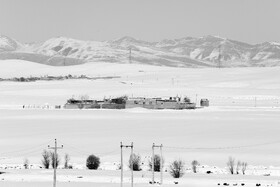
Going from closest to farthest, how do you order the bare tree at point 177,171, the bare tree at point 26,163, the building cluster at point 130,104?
1. the bare tree at point 177,171
2. the bare tree at point 26,163
3. the building cluster at point 130,104

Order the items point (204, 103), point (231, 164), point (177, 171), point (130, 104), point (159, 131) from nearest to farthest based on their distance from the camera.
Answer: point (177, 171), point (231, 164), point (159, 131), point (204, 103), point (130, 104)

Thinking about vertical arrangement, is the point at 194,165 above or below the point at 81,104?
below

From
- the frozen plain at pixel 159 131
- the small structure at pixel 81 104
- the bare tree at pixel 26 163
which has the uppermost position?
the small structure at pixel 81 104

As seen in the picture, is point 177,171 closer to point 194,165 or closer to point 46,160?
point 194,165

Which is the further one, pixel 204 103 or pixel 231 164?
pixel 204 103

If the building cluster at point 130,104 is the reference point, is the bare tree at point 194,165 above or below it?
below

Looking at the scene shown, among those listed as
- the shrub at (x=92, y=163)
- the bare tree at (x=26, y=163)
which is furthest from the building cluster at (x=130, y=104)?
the shrub at (x=92, y=163)

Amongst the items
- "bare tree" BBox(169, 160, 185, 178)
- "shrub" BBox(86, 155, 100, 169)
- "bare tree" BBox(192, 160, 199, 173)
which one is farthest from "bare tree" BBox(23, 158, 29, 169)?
"bare tree" BBox(192, 160, 199, 173)

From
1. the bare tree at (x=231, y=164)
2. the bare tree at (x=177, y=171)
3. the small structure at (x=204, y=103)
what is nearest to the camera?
the bare tree at (x=177, y=171)

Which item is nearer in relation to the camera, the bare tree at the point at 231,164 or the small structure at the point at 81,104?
the bare tree at the point at 231,164

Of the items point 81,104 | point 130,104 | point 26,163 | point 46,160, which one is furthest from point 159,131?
point 81,104

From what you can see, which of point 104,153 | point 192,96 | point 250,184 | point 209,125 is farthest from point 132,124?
point 192,96

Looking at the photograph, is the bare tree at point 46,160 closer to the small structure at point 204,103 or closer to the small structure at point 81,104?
the small structure at point 81,104

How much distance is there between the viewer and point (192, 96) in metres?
126
